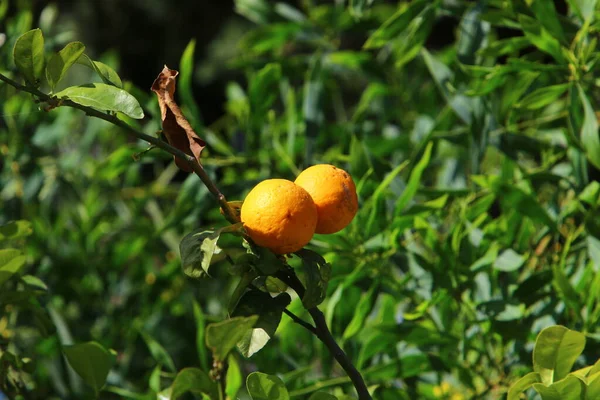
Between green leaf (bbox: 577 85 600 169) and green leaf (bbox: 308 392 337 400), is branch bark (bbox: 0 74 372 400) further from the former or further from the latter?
green leaf (bbox: 577 85 600 169)

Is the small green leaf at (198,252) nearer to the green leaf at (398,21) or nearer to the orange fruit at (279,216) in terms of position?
the orange fruit at (279,216)

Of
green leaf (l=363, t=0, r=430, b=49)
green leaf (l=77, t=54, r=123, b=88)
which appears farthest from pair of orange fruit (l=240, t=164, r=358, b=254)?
green leaf (l=363, t=0, r=430, b=49)

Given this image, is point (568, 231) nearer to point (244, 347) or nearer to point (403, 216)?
Result: point (403, 216)

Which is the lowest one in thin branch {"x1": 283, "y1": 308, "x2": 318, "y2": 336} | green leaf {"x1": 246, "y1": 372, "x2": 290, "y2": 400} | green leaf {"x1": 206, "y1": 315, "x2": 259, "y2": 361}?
green leaf {"x1": 246, "y1": 372, "x2": 290, "y2": 400}

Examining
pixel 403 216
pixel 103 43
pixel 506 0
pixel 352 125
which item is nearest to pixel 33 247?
pixel 352 125

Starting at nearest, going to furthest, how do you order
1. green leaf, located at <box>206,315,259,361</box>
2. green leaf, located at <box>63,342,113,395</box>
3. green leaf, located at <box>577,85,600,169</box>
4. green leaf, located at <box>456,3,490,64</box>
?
green leaf, located at <box>206,315,259,361</box>, green leaf, located at <box>63,342,113,395</box>, green leaf, located at <box>577,85,600,169</box>, green leaf, located at <box>456,3,490,64</box>

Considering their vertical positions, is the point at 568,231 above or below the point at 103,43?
above
